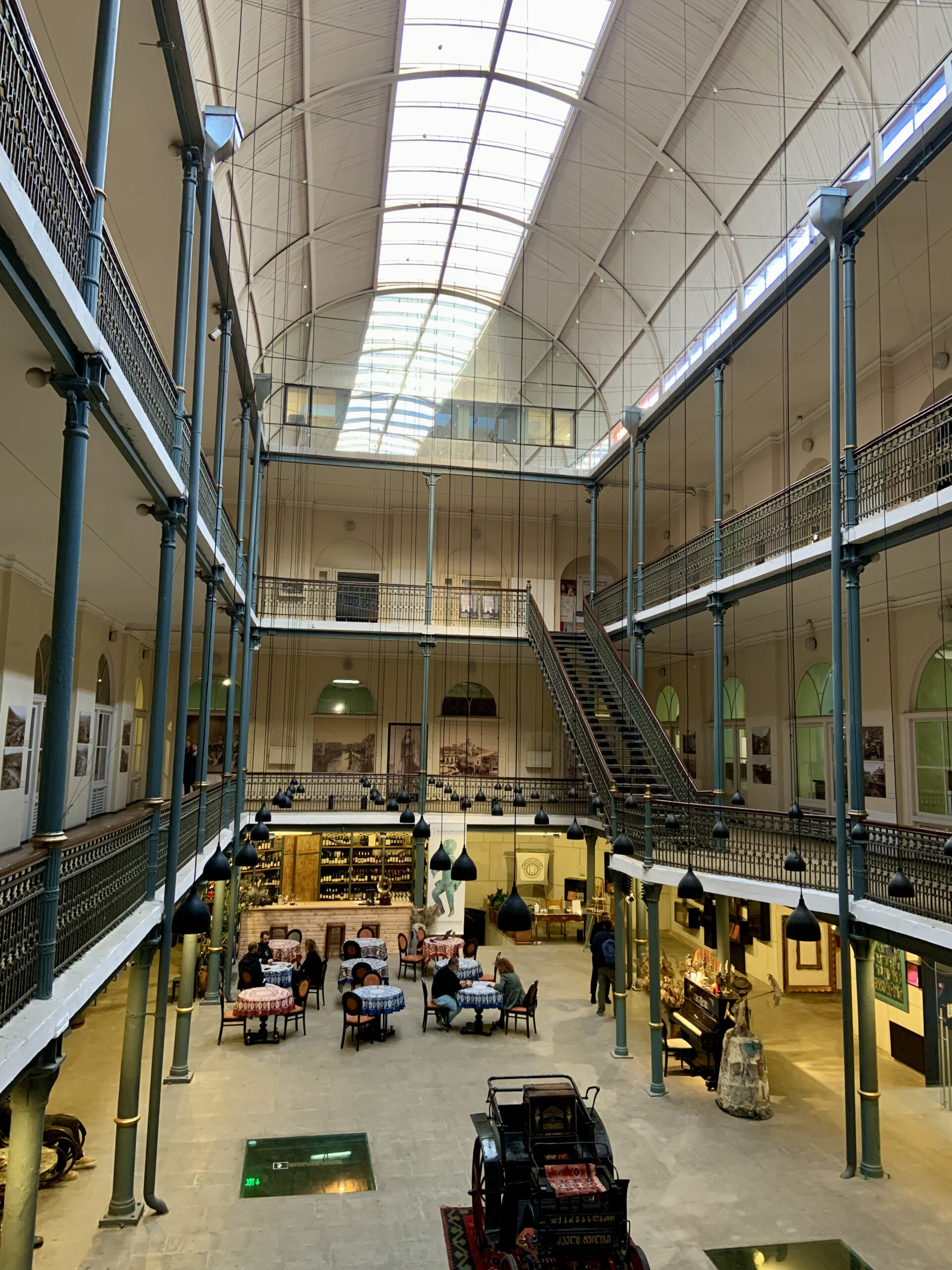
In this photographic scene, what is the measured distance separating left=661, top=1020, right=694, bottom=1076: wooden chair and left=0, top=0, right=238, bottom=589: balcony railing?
10980 mm

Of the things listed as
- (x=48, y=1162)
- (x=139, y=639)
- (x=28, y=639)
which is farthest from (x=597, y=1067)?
(x=139, y=639)

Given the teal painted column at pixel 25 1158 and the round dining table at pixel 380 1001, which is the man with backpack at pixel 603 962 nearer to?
the round dining table at pixel 380 1001

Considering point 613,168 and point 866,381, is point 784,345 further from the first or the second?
point 613,168

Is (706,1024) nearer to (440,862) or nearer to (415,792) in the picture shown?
(440,862)

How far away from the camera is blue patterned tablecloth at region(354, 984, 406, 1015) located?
13.1m

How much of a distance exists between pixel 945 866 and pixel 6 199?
8.91 m

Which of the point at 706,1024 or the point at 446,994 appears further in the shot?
the point at 446,994

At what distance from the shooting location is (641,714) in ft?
51.8

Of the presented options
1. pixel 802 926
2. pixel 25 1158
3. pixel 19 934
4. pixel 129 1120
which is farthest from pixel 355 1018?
pixel 19 934

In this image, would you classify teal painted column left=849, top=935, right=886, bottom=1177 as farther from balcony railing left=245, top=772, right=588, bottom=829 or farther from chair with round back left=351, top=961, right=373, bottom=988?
balcony railing left=245, top=772, right=588, bottom=829

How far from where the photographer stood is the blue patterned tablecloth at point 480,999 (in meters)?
13.8

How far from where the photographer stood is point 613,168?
52.1 ft

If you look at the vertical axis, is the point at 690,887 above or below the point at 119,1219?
above

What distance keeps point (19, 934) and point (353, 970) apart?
10.4 metres
